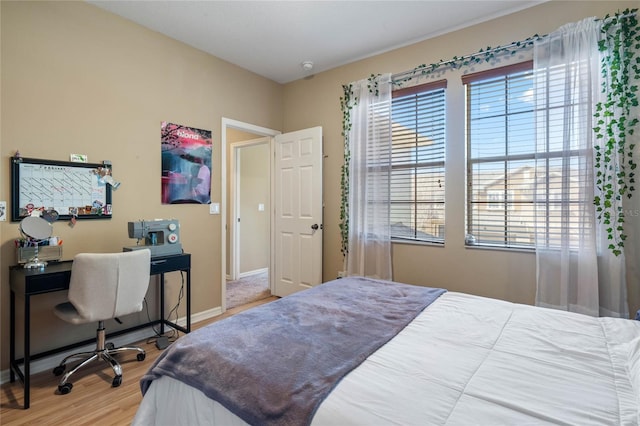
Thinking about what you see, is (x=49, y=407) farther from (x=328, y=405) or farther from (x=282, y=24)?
(x=282, y=24)

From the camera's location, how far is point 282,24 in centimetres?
289

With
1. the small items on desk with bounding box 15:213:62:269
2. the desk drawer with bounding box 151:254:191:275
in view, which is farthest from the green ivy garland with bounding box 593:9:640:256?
the small items on desk with bounding box 15:213:62:269

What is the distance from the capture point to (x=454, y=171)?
2996 mm

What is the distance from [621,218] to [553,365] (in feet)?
5.77

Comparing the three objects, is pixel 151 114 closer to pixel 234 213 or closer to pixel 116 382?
pixel 116 382

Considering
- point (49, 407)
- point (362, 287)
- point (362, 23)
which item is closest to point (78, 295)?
point (49, 407)

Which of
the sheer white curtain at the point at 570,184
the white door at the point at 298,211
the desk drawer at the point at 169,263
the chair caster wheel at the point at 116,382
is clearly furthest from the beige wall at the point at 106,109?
the sheer white curtain at the point at 570,184

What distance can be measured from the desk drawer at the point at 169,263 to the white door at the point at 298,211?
1449 mm

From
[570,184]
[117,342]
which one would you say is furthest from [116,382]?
[570,184]

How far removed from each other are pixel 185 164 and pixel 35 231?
1.36m

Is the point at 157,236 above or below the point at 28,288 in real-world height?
above

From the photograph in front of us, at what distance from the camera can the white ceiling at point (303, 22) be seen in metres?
2.62

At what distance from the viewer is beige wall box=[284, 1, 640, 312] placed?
2.60 meters

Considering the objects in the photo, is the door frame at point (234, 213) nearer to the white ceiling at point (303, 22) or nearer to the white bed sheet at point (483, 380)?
the white ceiling at point (303, 22)
